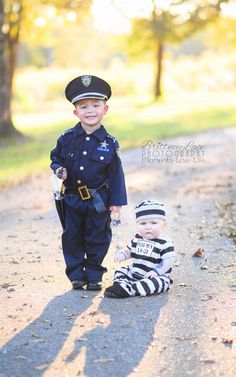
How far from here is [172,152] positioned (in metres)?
14.5

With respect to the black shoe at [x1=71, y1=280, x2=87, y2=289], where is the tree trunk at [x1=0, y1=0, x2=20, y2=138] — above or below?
above

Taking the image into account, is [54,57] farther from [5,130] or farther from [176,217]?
[176,217]

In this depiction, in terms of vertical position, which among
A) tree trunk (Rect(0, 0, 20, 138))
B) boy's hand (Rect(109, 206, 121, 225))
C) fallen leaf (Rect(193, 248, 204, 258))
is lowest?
fallen leaf (Rect(193, 248, 204, 258))

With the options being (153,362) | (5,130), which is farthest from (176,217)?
(5,130)

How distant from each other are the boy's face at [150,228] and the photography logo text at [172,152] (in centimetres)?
798

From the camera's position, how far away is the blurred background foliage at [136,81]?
1916cm

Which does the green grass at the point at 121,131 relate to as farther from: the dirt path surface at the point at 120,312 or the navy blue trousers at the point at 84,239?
the navy blue trousers at the point at 84,239

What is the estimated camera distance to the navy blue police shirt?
5020 mm

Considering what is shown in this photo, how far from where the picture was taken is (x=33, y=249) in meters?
6.63

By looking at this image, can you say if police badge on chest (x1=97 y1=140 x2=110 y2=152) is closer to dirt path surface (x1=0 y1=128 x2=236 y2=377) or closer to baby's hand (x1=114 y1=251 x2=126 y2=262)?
baby's hand (x1=114 y1=251 x2=126 y2=262)

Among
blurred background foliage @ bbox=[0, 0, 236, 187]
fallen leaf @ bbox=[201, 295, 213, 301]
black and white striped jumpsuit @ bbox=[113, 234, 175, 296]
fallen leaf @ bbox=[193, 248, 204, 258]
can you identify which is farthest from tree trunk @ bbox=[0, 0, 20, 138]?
fallen leaf @ bbox=[201, 295, 213, 301]

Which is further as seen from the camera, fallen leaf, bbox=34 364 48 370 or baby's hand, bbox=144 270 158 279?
baby's hand, bbox=144 270 158 279

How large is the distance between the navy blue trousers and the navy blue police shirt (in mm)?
163

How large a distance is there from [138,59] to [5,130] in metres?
15.5
